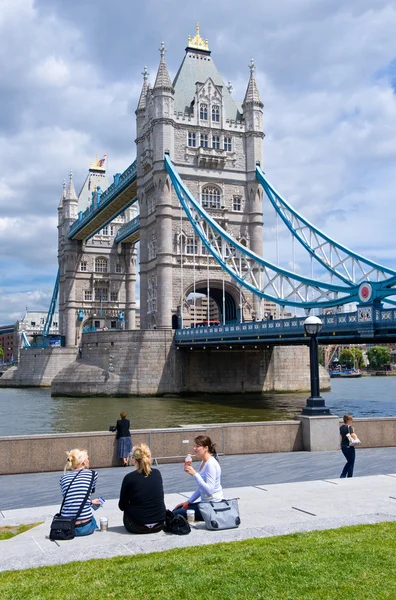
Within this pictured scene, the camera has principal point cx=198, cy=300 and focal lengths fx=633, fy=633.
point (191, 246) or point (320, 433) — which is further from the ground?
point (191, 246)

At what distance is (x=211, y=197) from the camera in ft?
180

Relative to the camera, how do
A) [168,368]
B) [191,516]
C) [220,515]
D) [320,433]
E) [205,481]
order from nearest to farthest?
[220,515] → [191,516] → [205,481] → [320,433] → [168,368]

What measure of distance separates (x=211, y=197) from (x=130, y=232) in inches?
802

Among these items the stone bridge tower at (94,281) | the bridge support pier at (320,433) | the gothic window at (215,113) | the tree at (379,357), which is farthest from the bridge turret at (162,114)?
the tree at (379,357)

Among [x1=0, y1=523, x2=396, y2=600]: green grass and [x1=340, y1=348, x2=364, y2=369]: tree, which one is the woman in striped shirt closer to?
[x1=0, y1=523, x2=396, y2=600]: green grass

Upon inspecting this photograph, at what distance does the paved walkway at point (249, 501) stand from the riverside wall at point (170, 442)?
0.39 m

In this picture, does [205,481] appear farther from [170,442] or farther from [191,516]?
[170,442]

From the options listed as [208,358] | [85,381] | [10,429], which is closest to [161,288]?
[208,358]

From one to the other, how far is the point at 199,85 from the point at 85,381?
28048mm

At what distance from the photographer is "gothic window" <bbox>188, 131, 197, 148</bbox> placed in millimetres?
54406

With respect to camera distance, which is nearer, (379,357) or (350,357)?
(379,357)

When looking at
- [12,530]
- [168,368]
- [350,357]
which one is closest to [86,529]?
[12,530]

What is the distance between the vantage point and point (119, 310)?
263 ft

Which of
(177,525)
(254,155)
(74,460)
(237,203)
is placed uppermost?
(254,155)
